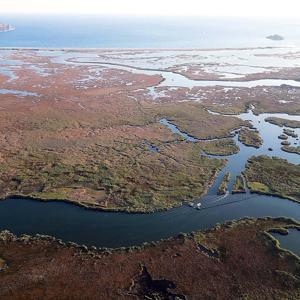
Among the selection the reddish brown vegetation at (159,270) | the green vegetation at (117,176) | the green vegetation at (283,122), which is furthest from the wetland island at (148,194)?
the green vegetation at (283,122)

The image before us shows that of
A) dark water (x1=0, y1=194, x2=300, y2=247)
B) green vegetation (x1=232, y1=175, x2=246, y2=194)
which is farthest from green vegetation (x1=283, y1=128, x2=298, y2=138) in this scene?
dark water (x1=0, y1=194, x2=300, y2=247)

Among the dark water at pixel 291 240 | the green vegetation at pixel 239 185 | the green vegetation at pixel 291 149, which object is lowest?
the dark water at pixel 291 240

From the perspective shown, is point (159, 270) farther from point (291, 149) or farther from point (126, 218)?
point (291, 149)

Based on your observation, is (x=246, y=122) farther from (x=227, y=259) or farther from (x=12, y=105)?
(x=12, y=105)

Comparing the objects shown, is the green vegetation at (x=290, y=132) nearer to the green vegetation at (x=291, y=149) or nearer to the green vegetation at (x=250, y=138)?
the green vegetation at (x=250, y=138)

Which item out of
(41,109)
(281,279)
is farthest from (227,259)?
(41,109)
